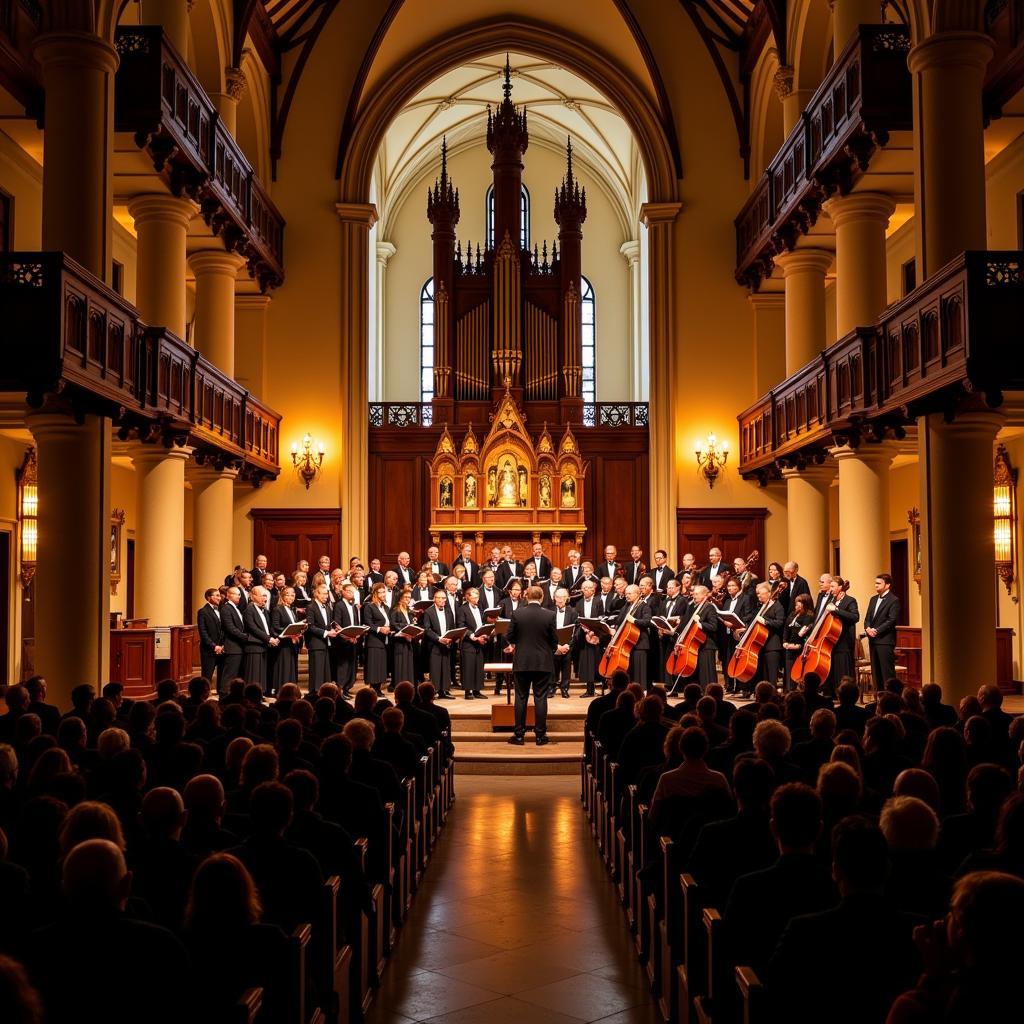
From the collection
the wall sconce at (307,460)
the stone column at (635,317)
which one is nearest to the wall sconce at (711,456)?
the wall sconce at (307,460)

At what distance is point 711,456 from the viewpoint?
21703 mm

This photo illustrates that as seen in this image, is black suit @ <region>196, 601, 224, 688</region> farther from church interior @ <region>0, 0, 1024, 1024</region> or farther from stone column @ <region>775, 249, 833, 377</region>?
stone column @ <region>775, 249, 833, 377</region>

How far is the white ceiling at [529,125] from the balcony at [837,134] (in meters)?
9.29

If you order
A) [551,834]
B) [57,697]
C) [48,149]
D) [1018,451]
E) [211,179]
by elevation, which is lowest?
[551,834]

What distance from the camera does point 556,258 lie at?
23.8 metres

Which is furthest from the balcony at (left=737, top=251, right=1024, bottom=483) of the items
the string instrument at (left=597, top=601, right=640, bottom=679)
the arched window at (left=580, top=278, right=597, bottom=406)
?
the arched window at (left=580, top=278, right=597, bottom=406)

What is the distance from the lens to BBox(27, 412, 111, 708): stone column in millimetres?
11758

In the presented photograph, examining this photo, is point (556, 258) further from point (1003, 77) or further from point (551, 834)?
point (551, 834)

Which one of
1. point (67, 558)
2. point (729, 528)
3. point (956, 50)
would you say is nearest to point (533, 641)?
point (67, 558)

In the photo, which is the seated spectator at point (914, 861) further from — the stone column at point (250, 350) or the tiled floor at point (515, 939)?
the stone column at point (250, 350)

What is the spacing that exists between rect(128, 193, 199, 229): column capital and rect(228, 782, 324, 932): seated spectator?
12875 millimetres

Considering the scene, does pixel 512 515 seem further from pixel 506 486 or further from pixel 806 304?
pixel 806 304

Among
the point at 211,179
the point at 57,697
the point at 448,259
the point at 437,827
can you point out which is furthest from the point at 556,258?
the point at 437,827

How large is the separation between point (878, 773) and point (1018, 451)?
37.2ft
